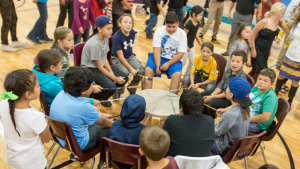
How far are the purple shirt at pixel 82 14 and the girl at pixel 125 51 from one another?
102 centimetres

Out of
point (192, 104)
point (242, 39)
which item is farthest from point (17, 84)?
point (242, 39)

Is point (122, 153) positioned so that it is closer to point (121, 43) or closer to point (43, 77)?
point (43, 77)

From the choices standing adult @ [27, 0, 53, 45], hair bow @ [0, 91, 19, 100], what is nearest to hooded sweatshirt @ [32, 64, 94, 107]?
hair bow @ [0, 91, 19, 100]

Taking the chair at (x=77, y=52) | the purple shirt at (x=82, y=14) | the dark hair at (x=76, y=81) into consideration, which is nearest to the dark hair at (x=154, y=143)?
the dark hair at (x=76, y=81)

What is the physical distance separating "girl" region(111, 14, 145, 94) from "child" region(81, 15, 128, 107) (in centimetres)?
17

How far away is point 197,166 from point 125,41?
2.27 metres

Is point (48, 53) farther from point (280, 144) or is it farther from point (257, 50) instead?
point (257, 50)

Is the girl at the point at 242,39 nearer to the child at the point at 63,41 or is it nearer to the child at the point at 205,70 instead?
the child at the point at 205,70

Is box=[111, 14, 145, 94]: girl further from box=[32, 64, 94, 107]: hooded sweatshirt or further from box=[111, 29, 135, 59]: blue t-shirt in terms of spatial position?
box=[32, 64, 94, 107]: hooded sweatshirt

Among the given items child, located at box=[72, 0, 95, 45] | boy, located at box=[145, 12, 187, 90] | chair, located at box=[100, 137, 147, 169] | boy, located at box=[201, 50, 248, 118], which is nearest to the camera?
chair, located at box=[100, 137, 147, 169]

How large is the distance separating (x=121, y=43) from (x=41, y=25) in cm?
228

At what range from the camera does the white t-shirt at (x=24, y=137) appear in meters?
1.73

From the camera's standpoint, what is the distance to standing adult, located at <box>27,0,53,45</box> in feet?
15.7

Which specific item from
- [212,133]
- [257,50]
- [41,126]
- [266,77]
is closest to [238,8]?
[257,50]
